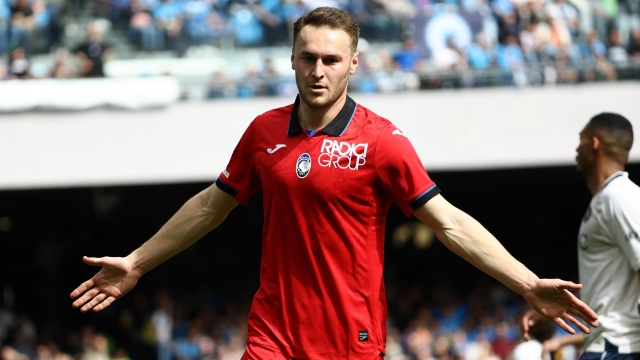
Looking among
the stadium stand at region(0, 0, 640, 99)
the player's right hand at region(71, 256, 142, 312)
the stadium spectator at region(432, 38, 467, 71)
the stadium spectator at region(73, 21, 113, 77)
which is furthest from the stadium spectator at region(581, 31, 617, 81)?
the player's right hand at region(71, 256, 142, 312)

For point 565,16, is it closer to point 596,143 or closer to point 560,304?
point 596,143

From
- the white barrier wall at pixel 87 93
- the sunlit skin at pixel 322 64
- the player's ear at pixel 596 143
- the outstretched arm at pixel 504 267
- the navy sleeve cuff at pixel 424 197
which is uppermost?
the sunlit skin at pixel 322 64

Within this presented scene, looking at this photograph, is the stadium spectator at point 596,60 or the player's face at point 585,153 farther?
the stadium spectator at point 596,60

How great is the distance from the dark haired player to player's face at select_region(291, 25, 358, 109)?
2.01 meters

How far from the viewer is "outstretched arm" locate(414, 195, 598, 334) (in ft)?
14.7

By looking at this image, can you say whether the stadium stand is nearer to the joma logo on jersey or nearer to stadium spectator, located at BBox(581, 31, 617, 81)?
stadium spectator, located at BBox(581, 31, 617, 81)

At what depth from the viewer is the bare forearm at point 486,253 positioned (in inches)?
178

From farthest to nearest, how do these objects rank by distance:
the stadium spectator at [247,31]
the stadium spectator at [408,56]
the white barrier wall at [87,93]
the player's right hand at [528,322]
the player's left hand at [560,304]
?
the stadium spectator at [247,31] < the stadium spectator at [408,56] < the white barrier wall at [87,93] < the player's right hand at [528,322] < the player's left hand at [560,304]

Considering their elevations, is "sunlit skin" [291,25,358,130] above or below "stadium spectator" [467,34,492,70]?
above

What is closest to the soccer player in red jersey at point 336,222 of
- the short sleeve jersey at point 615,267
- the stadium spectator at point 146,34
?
the short sleeve jersey at point 615,267

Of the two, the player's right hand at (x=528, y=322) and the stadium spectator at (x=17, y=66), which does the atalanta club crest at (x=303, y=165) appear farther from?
the stadium spectator at (x=17, y=66)

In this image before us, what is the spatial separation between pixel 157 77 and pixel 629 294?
994 centimetres

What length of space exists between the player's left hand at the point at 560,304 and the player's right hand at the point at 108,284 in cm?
196

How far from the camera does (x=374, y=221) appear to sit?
15.4ft
